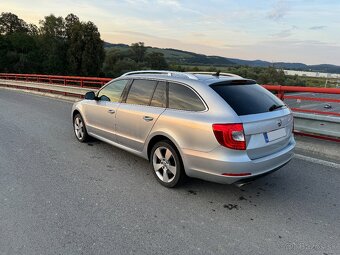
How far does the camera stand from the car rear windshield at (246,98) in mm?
3848

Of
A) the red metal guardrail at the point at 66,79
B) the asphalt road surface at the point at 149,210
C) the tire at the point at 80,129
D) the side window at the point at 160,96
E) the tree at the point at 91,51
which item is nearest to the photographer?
the asphalt road surface at the point at 149,210

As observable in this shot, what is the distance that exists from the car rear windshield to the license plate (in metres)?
0.31

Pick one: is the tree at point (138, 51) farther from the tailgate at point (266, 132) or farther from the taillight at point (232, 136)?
the taillight at point (232, 136)

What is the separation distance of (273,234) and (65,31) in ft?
266

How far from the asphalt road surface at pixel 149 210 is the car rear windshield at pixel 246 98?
1.20 meters

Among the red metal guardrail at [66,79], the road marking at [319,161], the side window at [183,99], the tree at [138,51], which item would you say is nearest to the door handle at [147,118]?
the side window at [183,99]

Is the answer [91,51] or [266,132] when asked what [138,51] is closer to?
[91,51]

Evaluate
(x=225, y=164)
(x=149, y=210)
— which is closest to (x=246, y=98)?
(x=225, y=164)

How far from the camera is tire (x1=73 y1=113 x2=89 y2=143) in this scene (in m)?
6.49

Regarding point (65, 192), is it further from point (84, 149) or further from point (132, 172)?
point (84, 149)

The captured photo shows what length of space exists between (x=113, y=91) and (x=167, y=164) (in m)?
2.01

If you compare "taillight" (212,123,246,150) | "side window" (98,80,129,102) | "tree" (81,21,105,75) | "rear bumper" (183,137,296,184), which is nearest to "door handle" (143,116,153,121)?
"rear bumper" (183,137,296,184)

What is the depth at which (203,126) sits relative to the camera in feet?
12.2

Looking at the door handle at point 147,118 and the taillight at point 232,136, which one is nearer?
the taillight at point 232,136
